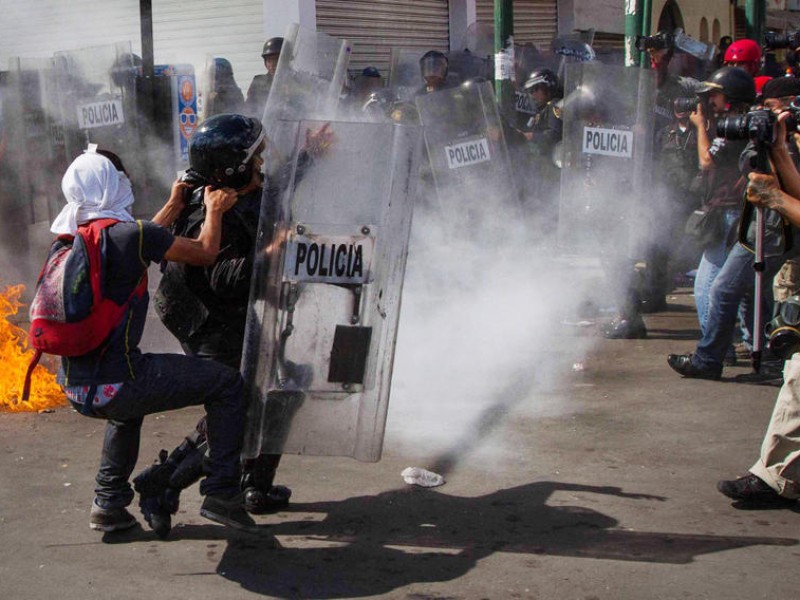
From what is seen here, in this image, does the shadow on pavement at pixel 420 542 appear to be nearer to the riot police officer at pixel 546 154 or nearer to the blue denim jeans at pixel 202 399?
the blue denim jeans at pixel 202 399

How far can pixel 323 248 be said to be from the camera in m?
3.89

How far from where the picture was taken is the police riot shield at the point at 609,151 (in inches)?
316

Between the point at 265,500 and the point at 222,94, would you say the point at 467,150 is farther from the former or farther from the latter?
the point at 265,500

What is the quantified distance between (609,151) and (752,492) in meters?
4.13

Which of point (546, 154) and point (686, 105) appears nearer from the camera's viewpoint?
point (686, 105)

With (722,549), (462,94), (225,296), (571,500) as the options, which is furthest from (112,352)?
(462,94)

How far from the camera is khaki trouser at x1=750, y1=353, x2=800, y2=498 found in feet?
14.0

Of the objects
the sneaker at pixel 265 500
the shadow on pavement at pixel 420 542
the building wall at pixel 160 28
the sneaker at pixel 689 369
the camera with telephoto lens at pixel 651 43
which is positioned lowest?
the shadow on pavement at pixel 420 542

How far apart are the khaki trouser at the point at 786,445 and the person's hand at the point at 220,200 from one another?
2275mm

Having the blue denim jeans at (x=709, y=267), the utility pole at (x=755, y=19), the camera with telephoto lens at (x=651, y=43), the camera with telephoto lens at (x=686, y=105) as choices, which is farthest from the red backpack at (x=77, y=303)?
the utility pole at (x=755, y=19)

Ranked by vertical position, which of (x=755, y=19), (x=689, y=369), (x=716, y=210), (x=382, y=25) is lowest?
(x=689, y=369)

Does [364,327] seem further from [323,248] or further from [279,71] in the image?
[279,71]

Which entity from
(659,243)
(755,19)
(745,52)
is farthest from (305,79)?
(755,19)

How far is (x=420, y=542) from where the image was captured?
4086 millimetres
